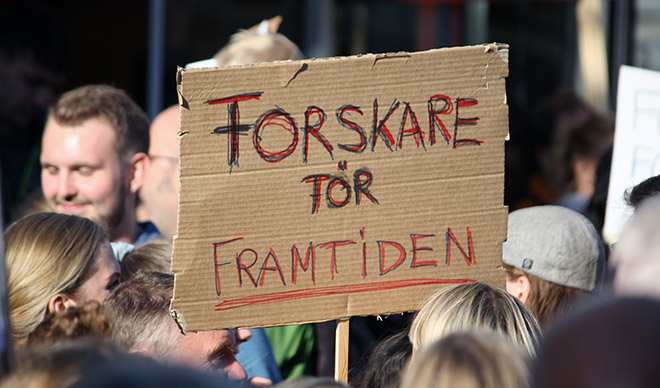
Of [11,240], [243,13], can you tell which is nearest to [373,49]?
[243,13]

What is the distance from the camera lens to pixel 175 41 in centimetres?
617

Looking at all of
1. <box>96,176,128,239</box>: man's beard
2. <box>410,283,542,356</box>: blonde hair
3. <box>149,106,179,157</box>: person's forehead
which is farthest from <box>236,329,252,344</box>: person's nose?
<box>149,106,179,157</box>: person's forehead

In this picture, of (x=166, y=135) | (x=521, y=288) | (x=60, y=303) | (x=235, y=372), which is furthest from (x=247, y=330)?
(x=166, y=135)

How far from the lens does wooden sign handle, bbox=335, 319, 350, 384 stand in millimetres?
2252

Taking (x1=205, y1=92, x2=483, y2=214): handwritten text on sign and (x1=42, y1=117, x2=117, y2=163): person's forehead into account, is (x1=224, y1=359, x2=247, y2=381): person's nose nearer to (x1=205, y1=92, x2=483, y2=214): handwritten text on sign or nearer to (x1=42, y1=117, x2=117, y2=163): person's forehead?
(x1=205, y1=92, x2=483, y2=214): handwritten text on sign

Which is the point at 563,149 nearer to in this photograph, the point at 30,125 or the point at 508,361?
the point at 30,125

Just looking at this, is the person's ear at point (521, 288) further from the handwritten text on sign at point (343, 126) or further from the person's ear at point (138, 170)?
the person's ear at point (138, 170)

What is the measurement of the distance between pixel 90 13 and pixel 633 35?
4.04m

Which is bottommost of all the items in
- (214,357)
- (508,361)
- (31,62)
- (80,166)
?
(214,357)

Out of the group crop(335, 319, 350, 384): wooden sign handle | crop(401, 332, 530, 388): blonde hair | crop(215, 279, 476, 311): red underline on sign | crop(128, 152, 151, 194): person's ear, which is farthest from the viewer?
crop(128, 152, 151, 194): person's ear

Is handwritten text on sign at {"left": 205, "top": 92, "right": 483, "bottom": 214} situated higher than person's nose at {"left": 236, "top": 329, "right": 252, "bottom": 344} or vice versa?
handwritten text on sign at {"left": 205, "top": 92, "right": 483, "bottom": 214}

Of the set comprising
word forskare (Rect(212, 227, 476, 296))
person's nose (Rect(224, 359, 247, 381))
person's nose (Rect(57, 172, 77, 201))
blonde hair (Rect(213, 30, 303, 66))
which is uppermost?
blonde hair (Rect(213, 30, 303, 66))

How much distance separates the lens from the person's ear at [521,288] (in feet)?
9.01

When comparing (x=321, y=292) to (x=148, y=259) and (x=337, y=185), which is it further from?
(x=148, y=259)
